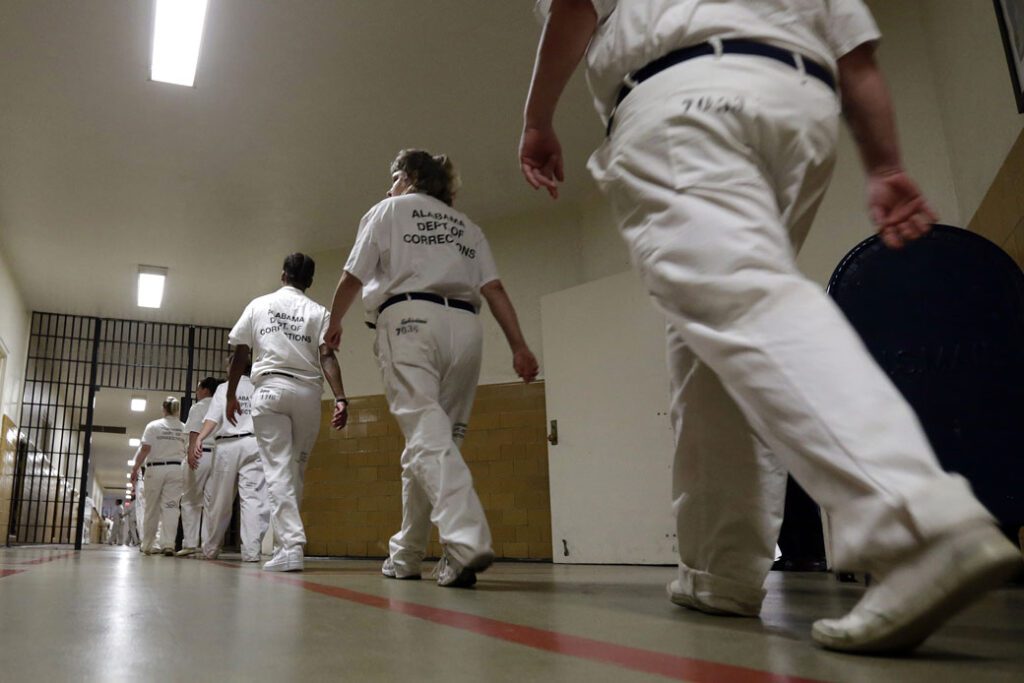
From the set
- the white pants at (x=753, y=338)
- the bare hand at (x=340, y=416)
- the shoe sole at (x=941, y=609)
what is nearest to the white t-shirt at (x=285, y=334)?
the bare hand at (x=340, y=416)

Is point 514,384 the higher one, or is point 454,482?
point 514,384

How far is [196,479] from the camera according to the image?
276 inches

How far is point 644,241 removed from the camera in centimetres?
116

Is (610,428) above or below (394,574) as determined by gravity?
above

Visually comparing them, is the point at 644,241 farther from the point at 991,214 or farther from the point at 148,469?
the point at 148,469

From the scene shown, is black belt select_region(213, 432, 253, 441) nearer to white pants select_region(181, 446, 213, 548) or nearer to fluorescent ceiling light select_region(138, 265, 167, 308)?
white pants select_region(181, 446, 213, 548)

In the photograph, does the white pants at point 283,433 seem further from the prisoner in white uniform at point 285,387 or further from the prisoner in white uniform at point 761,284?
the prisoner in white uniform at point 761,284

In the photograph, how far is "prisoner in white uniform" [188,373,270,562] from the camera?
5316mm

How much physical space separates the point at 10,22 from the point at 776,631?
561 cm

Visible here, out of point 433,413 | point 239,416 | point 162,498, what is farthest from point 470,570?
point 162,498

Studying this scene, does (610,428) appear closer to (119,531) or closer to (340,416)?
(340,416)

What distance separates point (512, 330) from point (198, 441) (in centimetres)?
388

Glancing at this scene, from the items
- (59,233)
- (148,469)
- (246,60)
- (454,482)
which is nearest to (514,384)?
(246,60)

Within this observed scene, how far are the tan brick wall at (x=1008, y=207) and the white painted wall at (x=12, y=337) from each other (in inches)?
368
